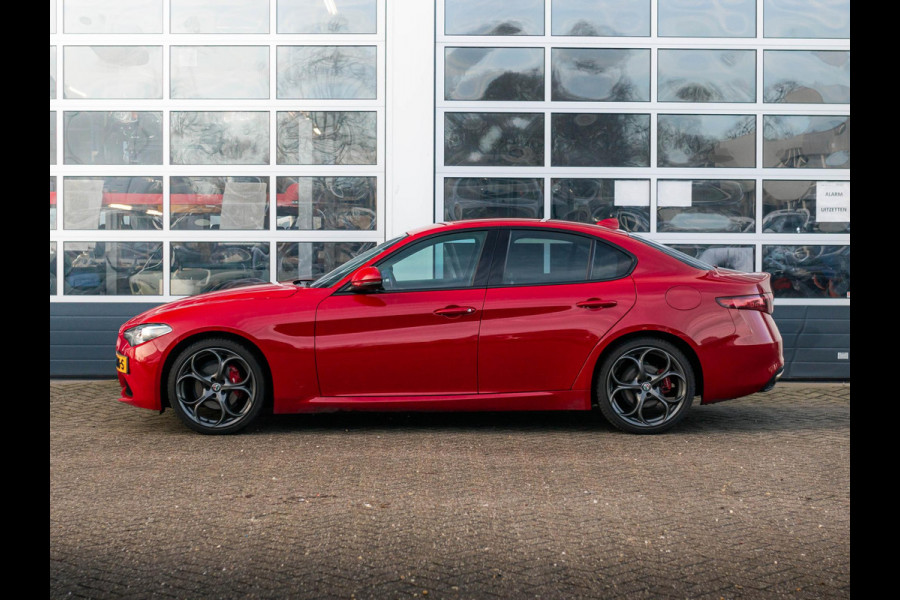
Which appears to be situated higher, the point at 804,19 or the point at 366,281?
the point at 804,19

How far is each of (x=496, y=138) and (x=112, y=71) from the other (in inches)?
162

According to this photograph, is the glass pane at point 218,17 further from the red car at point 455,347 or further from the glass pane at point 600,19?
the red car at point 455,347

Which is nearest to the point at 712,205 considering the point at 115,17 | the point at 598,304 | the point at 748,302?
the point at 748,302

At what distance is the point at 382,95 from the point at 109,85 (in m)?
2.88

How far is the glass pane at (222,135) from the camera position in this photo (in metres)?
9.62

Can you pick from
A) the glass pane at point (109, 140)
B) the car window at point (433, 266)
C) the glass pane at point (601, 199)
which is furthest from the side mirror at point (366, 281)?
the glass pane at point (109, 140)

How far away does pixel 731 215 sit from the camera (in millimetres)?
9570

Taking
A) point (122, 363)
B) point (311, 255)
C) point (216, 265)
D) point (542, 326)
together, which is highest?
point (311, 255)

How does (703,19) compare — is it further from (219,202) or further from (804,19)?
(219,202)

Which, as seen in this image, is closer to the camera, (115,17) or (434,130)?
(434,130)

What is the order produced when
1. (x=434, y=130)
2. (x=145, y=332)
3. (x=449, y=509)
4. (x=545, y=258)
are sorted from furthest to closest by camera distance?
(x=434, y=130) → (x=545, y=258) → (x=145, y=332) → (x=449, y=509)

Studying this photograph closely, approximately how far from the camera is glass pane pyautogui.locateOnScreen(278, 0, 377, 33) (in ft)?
31.6

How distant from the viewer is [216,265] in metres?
9.60

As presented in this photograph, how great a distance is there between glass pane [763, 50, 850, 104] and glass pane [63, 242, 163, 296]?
665 cm
